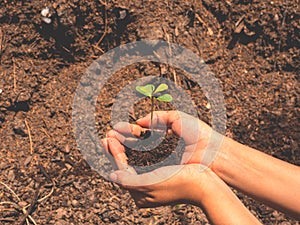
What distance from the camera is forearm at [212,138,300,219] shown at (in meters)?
1.62

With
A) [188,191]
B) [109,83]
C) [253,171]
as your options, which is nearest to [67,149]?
[109,83]

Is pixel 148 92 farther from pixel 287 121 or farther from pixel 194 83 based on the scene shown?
pixel 287 121

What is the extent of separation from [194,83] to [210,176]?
2.59 ft

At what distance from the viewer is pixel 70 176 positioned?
2.12m

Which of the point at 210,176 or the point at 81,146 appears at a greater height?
the point at 210,176

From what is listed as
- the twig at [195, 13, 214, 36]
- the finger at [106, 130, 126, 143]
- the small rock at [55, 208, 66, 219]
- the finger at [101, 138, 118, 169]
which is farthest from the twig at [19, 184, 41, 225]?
the twig at [195, 13, 214, 36]

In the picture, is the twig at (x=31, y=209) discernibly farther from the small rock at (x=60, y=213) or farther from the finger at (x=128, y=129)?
the finger at (x=128, y=129)

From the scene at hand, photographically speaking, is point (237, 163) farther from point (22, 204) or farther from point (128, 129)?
point (22, 204)

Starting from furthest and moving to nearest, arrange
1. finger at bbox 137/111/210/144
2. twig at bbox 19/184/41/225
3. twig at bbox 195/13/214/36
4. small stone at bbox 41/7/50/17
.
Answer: twig at bbox 195/13/214/36 → small stone at bbox 41/7/50/17 → twig at bbox 19/184/41/225 → finger at bbox 137/111/210/144

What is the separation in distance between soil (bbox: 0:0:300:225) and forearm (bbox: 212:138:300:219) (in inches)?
18.0

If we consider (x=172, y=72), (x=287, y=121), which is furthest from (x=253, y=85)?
(x=172, y=72)

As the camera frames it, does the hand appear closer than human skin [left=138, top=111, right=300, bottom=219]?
No

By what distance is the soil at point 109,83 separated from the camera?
82.4 inches

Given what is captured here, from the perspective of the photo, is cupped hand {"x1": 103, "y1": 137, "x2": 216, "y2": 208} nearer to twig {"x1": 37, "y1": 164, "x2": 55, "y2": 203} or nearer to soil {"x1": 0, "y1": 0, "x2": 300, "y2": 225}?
soil {"x1": 0, "y1": 0, "x2": 300, "y2": 225}
